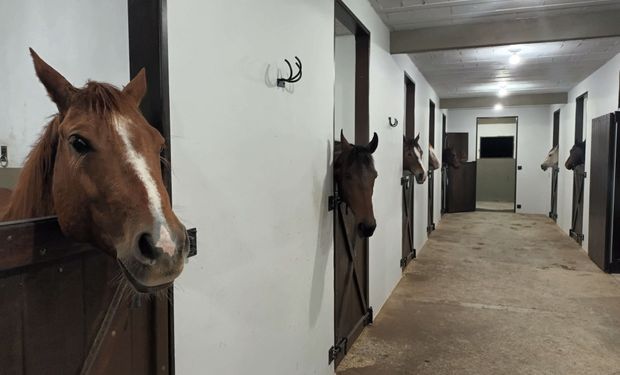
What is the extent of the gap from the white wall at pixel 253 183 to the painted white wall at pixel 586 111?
4060 mm

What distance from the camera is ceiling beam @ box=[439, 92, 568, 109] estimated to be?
7971 millimetres

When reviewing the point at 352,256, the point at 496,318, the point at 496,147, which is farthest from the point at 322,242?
the point at 496,147

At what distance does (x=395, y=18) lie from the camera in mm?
3689

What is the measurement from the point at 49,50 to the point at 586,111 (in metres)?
6.91

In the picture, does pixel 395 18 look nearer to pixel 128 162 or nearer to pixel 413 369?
pixel 413 369

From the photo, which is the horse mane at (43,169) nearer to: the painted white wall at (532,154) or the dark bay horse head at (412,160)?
the dark bay horse head at (412,160)

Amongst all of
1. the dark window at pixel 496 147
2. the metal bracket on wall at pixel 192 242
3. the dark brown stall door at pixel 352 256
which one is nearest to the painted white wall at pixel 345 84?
the dark brown stall door at pixel 352 256

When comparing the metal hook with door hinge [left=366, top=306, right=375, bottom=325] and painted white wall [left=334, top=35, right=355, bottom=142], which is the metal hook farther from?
door hinge [left=366, top=306, right=375, bottom=325]

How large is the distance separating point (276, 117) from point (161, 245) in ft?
3.87

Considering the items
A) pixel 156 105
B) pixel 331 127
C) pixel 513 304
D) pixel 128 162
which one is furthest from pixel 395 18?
pixel 128 162

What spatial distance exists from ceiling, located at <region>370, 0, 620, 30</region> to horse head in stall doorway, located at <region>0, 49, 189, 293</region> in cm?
289

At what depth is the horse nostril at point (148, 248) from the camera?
75 centimetres

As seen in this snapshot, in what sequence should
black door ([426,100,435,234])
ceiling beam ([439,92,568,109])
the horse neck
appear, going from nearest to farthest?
the horse neck
black door ([426,100,435,234])
ceiling beam ([439,92,568,109])

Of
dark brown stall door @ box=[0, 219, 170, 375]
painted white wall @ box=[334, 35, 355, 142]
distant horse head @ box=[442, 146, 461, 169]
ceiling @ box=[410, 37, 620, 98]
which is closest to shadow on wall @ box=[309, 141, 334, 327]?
painted white wall @ box=[334, 35, 355, 142]
